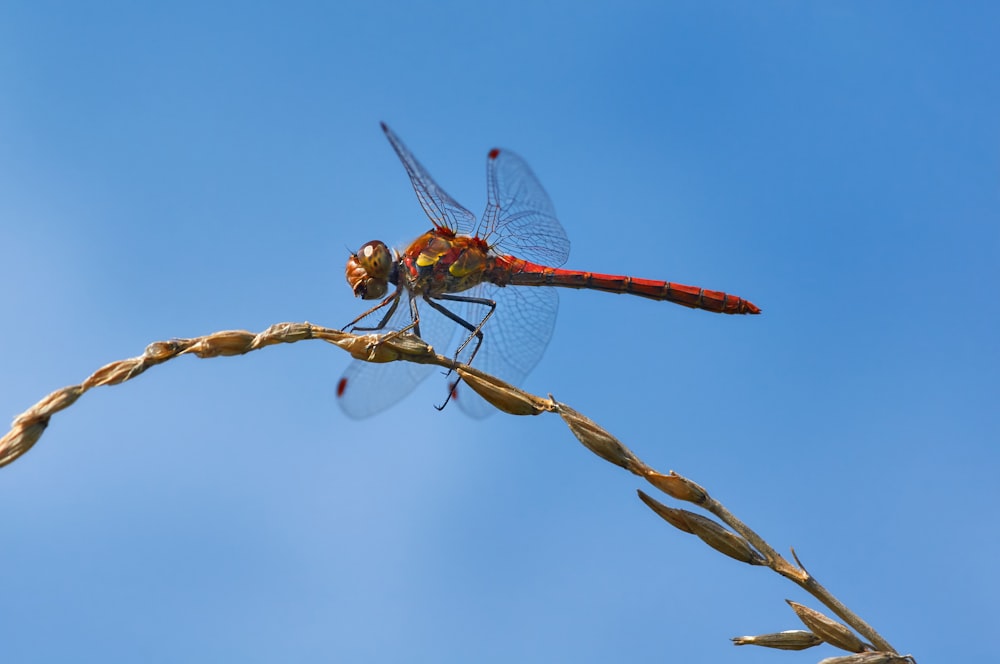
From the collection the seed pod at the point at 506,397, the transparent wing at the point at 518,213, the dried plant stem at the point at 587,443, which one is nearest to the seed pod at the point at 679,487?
the dried plant stem at the point at 587,443

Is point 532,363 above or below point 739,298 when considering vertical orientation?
below

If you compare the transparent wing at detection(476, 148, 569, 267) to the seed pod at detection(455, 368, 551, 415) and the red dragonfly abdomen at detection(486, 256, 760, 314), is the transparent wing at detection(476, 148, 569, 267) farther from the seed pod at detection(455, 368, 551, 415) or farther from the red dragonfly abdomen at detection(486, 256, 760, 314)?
the seed pod at detection(455, 368, 551, 415)

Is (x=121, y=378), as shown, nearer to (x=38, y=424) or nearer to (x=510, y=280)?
(x=38, y=424)

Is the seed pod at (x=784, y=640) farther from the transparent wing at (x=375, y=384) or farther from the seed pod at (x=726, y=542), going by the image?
the transparent wing at (x=375, y=384)

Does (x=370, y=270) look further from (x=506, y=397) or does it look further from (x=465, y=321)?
(x=506, y=397)

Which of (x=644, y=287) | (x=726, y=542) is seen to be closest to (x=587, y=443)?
(x=726, y=542)

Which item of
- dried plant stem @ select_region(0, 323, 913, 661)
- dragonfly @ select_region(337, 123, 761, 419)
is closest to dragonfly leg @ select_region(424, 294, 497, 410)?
dragonfly @ select_region(337, 123, 761, 419)

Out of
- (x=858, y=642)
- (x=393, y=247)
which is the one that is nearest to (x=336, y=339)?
(x=858, y=642)
